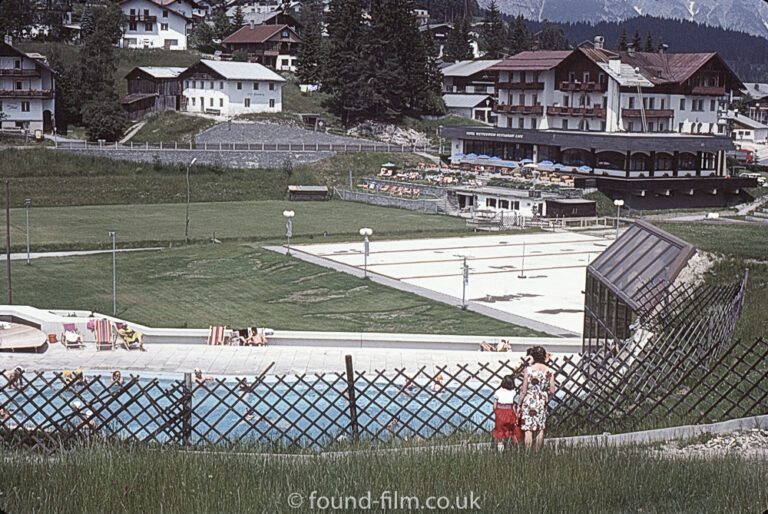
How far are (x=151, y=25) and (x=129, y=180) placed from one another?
45.4 metres

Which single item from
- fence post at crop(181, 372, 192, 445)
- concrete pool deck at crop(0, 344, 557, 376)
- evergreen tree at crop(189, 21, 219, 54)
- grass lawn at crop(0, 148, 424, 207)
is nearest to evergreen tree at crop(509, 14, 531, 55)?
evergreen tree at crop(189, 21, 219, 54)

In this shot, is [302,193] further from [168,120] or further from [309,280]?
[309,280]

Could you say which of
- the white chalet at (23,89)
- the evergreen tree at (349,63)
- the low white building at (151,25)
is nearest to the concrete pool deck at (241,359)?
the white chalet at (23,89)

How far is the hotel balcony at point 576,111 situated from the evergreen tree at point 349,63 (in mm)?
15345

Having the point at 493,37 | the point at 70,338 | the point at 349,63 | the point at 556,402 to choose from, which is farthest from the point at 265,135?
the point at 556,402

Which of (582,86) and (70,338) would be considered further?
(582,86)

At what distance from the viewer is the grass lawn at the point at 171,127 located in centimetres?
7338

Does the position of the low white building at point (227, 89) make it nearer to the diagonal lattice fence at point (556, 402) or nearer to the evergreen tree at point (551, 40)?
the diagonal lattice fence at point (556, 402)

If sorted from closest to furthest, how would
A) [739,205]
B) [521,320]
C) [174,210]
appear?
1. [521,320]
2. [174,210]
3. [739,205]

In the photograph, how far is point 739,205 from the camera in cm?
6519

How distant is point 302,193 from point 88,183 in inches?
502

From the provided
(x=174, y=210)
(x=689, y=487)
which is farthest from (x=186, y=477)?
(x=174, y=210)

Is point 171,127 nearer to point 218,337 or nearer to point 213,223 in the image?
point 213,223

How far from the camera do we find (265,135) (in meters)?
75.7
